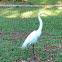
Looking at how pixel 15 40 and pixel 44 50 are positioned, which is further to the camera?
pixel 15 40

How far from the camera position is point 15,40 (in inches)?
322

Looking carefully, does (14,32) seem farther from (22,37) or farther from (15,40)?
(15,40)

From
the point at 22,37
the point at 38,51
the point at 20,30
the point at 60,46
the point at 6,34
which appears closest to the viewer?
the point at 38,51

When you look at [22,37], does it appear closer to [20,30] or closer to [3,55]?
[20,30]

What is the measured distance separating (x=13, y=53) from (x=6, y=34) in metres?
3.21

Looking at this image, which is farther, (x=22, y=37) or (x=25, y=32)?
(x=25, y=32)

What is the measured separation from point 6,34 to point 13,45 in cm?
210

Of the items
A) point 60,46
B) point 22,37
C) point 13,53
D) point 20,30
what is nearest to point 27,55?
point 13,53

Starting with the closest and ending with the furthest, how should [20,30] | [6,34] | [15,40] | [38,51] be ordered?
[38,51] < [15,40] < [6,34] < [20,30]

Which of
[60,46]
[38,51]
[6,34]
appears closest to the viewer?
[38,51]

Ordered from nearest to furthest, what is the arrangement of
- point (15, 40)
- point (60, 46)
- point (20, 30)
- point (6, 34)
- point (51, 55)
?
point (51, 55)
point (60, 46)
point (15, 40)
point (6, 34)
point (20, 30)

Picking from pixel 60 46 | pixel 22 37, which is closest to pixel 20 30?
pixel 22 37

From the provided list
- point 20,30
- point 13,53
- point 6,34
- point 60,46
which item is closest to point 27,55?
point 13,53

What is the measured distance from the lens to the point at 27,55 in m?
6.23
